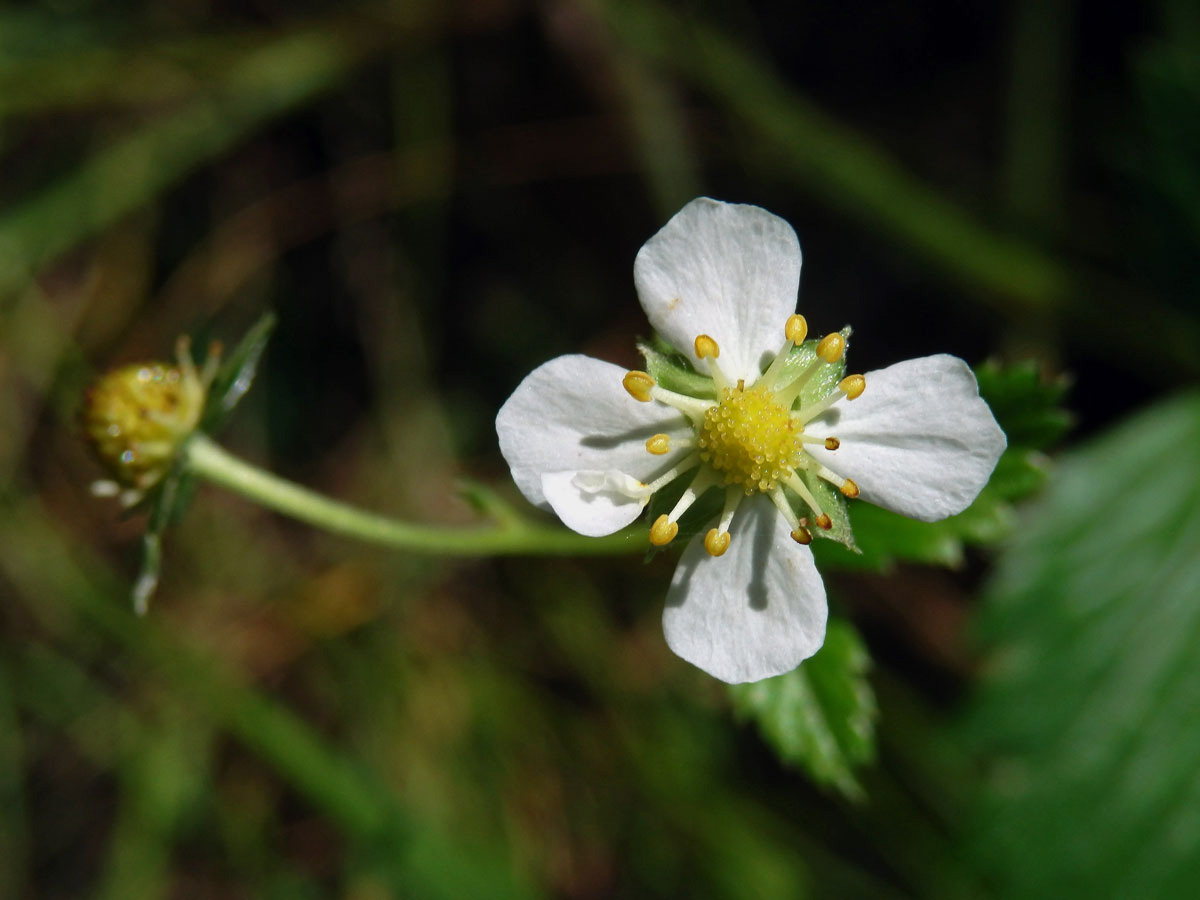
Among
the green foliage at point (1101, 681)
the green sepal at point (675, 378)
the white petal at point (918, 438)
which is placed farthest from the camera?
the green foliage at point (1101, 681)

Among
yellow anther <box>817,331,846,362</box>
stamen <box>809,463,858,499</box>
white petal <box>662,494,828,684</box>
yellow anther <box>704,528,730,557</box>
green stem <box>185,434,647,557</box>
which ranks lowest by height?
green stem <box>185,434,647,557</box>

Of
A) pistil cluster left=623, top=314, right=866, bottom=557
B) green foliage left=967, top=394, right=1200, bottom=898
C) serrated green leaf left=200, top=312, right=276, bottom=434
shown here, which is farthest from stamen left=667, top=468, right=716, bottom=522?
green foliage left=967, top=394, right=1200, bottom=898

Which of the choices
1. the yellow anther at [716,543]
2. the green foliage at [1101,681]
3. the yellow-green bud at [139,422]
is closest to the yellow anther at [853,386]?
the yellow anther at [716,543]

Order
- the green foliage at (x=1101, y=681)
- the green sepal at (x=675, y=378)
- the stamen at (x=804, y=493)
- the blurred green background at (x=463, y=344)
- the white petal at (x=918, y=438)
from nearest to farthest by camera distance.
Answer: the white petal at (x=918, y=438) → the stamen at (x=804, y=493) → the green sepal at (x=675, y=378) → the green foliage at (x=1101, y=681) → the blurred green background at (x=463, y=344)

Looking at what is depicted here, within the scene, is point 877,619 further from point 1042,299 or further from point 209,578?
point 209,578

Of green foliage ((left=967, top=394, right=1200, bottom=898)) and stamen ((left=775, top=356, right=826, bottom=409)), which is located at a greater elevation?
stamen ((left=775, top=356, right=826, bottom=409))

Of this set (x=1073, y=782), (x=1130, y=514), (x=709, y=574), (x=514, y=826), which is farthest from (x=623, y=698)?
(x=709, y=574)

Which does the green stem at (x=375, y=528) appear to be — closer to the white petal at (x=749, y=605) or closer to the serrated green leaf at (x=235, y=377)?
the serrated green leaf at (x=235, y=377)

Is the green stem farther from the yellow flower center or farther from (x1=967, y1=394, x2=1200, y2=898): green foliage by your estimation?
(x1=967, y1=394, x2=1200, y2=898): green foliage
